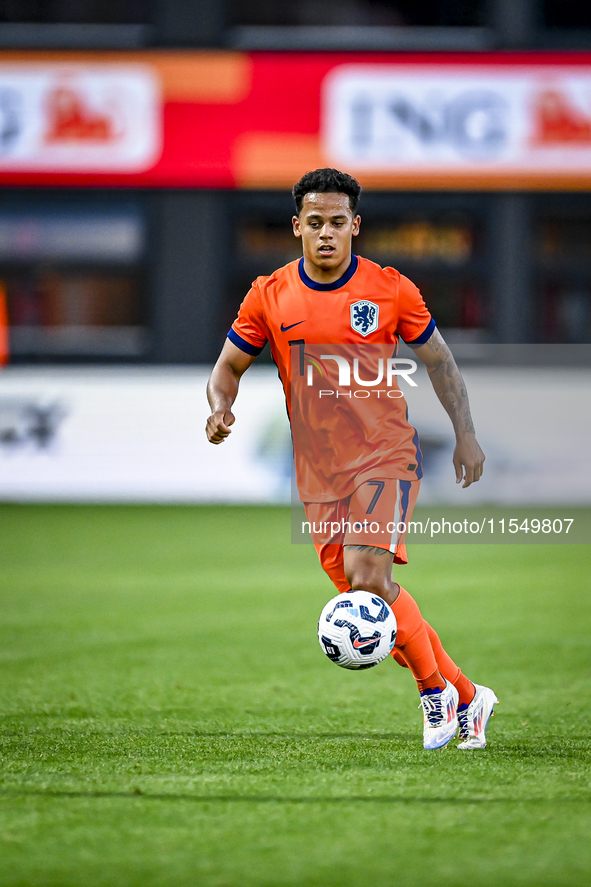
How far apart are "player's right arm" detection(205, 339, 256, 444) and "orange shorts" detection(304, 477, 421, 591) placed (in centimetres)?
43

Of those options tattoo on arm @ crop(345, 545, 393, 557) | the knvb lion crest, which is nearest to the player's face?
the knvb lion crest

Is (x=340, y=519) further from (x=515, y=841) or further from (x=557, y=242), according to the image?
(x=557, y=242)

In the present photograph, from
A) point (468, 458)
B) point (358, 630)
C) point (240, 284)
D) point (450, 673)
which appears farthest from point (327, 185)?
point (240, 284)

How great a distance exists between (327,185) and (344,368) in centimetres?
63

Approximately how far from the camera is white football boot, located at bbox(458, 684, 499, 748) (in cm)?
417

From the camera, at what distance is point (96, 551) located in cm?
964

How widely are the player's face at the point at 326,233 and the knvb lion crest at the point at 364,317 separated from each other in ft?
0.47

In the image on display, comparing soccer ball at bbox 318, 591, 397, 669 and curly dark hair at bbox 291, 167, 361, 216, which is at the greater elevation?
curly dark hair at bbox 291, 167, 361, 216

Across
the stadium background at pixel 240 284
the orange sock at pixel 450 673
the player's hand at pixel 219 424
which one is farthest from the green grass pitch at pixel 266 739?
the player's hand at pixel 219 424

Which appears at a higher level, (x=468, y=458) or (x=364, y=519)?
(x=468, y=458)

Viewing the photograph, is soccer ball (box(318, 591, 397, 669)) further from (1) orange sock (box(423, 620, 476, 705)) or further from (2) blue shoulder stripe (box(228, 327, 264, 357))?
(2) blue shoulder stripe (box(228, 327, 264, 357))

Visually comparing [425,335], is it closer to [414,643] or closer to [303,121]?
[414,643]

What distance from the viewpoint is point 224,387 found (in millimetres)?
4242

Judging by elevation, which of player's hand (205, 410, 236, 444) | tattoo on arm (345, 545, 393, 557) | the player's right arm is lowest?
tattoo on arm (345, 545, 393, 557)
